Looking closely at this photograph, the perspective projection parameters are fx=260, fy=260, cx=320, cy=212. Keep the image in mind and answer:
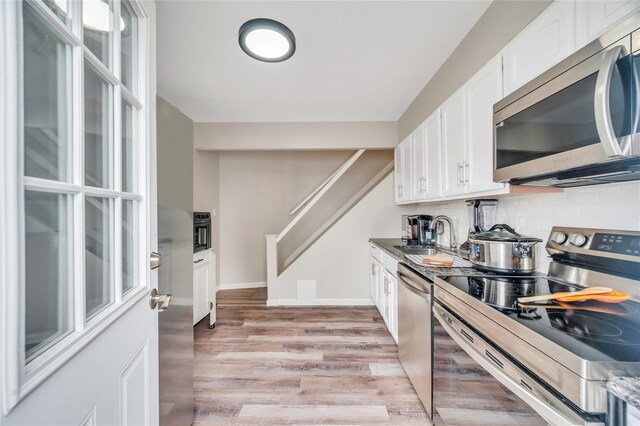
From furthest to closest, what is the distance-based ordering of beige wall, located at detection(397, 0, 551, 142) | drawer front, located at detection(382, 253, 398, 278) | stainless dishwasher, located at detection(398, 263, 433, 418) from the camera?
drawer front, located at detection(382, 253, 398, 278) → stainless dishwasher, located at detection(398, 263, 433, 418) → beige wall, located at detection(397, 0, 551, 142)

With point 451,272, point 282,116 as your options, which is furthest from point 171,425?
point 282,116

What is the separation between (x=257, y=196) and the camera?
14.8 feet

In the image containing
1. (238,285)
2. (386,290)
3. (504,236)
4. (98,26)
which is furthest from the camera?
(238,285)

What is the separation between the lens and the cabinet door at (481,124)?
1.44 meters

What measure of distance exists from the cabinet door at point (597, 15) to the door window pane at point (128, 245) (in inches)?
68.4

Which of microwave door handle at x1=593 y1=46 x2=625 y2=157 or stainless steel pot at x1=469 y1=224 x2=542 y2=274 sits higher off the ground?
microwave door handle at x1=593 y1=46 x2=625 y2=157


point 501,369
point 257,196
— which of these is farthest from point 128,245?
point 257,196

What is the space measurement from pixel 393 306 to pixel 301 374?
97cm

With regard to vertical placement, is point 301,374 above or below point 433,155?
below

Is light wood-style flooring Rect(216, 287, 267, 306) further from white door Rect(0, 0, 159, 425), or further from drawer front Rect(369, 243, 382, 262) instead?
white door Rect(0, 0, 159, 425)

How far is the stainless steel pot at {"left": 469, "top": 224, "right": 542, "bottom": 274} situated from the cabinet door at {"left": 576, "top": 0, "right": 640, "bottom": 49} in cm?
90

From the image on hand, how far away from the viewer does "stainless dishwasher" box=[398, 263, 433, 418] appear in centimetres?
154

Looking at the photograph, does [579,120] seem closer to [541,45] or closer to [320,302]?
[541,45]

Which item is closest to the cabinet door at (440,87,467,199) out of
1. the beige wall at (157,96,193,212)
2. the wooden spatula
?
the wooden spatula
